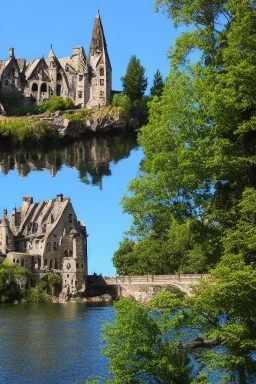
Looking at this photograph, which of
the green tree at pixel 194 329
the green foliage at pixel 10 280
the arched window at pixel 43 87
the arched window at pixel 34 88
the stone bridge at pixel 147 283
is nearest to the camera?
the green tree at pixel 194 329

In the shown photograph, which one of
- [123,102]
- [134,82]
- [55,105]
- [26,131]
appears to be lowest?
[26,131]

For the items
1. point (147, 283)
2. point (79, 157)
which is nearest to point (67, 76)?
point (147, 283)

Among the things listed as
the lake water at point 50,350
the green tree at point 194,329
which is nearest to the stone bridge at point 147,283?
the lake water at point 50,350

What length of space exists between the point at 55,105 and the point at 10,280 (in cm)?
2498

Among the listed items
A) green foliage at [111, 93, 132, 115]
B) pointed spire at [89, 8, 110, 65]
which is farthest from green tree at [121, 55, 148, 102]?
pointed spire at [89, 8, 110, 65]

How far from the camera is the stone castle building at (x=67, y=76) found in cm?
9162

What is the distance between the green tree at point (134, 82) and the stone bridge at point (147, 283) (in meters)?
24.2

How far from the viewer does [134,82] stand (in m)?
88.6

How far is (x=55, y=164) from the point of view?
193 ft

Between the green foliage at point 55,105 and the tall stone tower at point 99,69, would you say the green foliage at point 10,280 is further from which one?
the tall stone tower at point 99,69

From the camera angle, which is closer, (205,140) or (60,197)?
(205,140)

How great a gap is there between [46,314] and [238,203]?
41.9 meters

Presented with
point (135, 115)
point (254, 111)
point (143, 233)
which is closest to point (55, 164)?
point (135, 115)

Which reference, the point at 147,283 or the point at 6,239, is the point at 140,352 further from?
the point at 6,239
